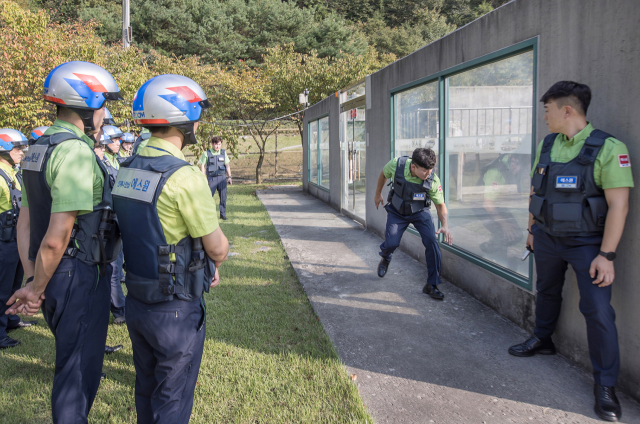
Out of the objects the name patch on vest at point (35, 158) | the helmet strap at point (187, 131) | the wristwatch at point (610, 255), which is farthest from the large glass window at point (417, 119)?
the name patch on vest at point (35, 158)

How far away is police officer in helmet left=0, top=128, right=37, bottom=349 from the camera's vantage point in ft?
13.9

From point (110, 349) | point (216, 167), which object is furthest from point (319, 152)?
point (110, 349)

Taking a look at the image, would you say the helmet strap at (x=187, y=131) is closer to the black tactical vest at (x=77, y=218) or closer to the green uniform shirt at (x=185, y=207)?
the green uniform shirt at (x=185, y=207)

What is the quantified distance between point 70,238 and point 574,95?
325 cm

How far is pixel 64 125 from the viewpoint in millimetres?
2664

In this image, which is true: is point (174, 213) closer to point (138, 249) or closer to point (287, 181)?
point (138, 249)

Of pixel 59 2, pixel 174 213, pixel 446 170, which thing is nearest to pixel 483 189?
pixel 446 170

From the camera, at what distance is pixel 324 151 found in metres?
13.5

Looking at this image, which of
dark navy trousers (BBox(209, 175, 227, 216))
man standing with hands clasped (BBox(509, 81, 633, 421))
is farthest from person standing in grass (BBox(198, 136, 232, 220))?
man standing with hands clasped (BBox(509, 81, 633, 421))

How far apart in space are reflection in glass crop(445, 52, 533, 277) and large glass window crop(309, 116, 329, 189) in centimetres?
758

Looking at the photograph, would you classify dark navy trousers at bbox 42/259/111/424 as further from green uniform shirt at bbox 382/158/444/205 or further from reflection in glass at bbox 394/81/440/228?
reflection in glass at bbox 394/81/440/228

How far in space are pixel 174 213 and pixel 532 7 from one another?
3576 millimetres

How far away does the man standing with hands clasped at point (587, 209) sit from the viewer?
2967mm

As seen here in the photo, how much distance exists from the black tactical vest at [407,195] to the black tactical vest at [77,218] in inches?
129
